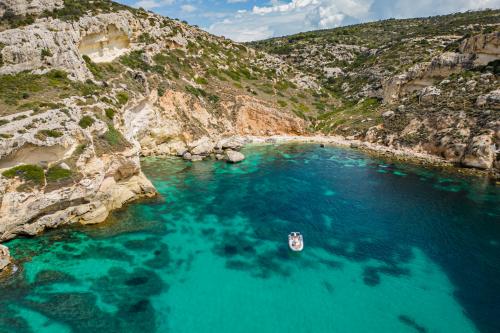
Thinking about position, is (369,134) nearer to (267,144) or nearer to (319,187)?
(267,144)

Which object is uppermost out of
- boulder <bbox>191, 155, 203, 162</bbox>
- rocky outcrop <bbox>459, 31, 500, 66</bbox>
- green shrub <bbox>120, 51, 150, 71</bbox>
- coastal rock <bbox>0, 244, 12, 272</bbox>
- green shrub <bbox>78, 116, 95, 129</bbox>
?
rocky outcrop <bbox>459, 31, 500, 66</bbox>

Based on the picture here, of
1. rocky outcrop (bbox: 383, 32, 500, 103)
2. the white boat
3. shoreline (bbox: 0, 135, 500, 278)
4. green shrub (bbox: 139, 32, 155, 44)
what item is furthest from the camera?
green shrub (bbox: 139, 32, 155, 44)

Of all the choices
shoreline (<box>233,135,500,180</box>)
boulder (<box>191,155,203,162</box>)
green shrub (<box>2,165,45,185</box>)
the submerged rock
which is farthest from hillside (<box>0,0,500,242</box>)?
the submerged rock

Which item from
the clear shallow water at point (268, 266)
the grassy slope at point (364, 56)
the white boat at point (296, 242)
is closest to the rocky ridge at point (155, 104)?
the grassy slope at point (364, 56)

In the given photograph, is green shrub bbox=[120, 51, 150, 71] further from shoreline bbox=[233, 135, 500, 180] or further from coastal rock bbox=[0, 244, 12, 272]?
coastal rock bbox=[0, 244, 12, 272]

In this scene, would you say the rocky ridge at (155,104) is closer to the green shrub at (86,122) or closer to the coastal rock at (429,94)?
the green shrub at (86,122)

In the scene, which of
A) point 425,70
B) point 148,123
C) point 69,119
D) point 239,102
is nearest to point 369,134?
point 425,70

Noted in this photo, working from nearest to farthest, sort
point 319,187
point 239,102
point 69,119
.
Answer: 1. point 69,119
2. point 319,187
3. point 239,102
